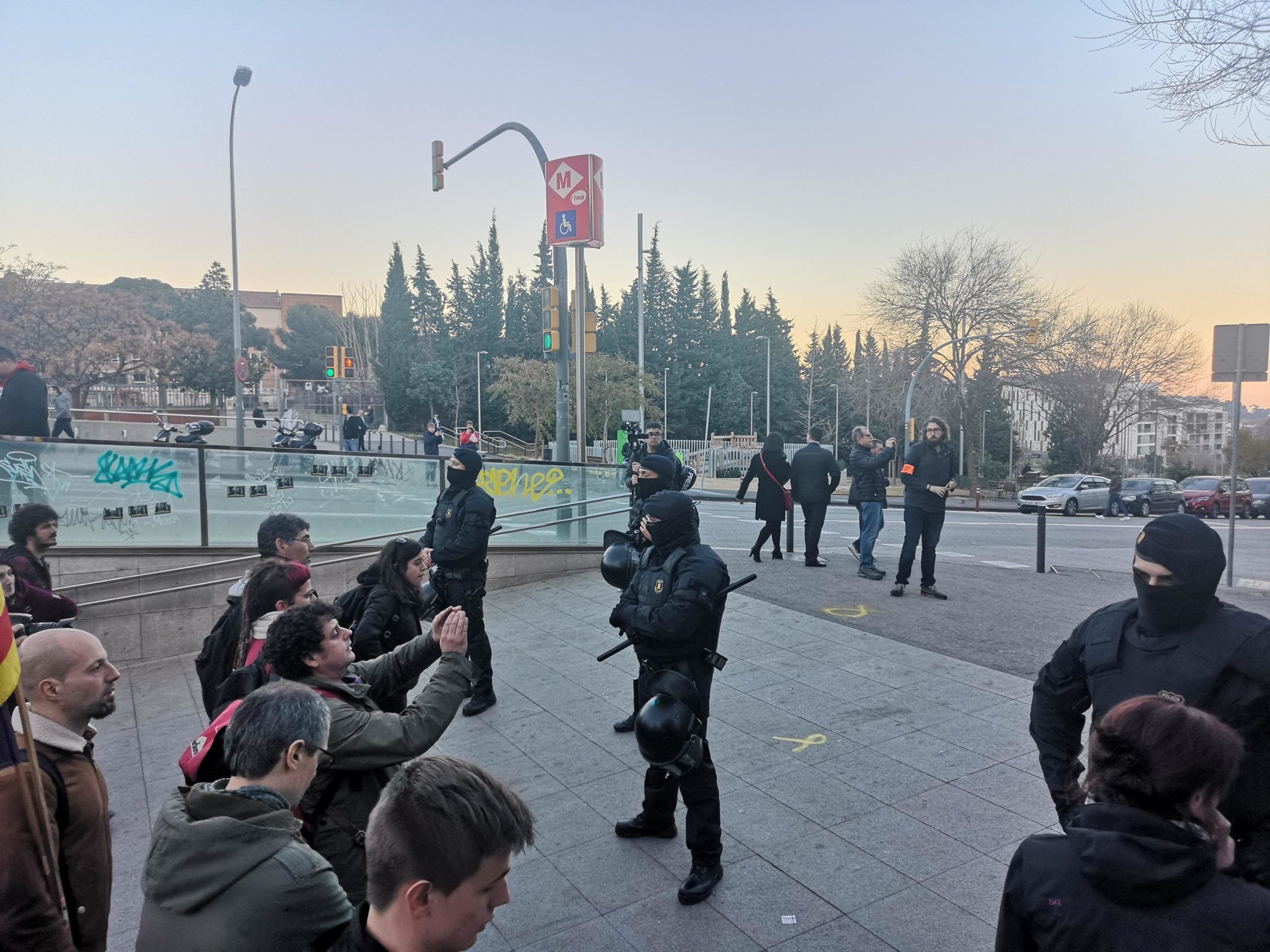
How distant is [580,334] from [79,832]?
10899 mm

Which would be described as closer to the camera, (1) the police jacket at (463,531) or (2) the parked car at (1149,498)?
(1) the police jacket at (463,531)

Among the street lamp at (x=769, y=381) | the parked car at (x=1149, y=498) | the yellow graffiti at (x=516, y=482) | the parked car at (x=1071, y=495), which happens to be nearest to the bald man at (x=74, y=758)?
the yellow graffiti at (x=516, y=482)

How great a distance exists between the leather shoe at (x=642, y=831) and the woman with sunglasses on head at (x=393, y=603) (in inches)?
57.1

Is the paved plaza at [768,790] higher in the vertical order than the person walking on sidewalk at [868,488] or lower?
lower

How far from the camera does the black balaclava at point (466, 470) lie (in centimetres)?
649

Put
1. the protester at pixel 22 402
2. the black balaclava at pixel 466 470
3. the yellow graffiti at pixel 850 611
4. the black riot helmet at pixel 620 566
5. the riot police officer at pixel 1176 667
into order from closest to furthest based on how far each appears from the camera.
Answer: the riot police officer at pixel 1176 667
the black riot helmet at pixel 620 566
the black balaclava at pixel 466 470
the protester at pixel 22 402
the yellow graffiti at pixel 850 611

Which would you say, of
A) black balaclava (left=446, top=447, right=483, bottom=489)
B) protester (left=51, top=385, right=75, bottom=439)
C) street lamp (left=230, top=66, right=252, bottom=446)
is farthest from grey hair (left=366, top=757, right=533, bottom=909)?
street lamp (left=230, top=66, right=252, bottom=446)

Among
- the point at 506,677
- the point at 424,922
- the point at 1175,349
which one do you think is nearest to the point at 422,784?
the point at 424,922

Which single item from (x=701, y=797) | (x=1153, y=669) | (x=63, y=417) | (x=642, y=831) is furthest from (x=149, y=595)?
(x=63, y=417)

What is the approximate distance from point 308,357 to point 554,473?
70162mm

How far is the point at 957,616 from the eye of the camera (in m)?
8.41

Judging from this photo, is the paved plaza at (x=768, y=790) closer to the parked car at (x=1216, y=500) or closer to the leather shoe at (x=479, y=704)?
the leather shoe at (x=479, y=704)

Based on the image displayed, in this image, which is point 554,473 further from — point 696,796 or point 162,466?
point 696,796

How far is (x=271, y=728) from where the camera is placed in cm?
→ 202
